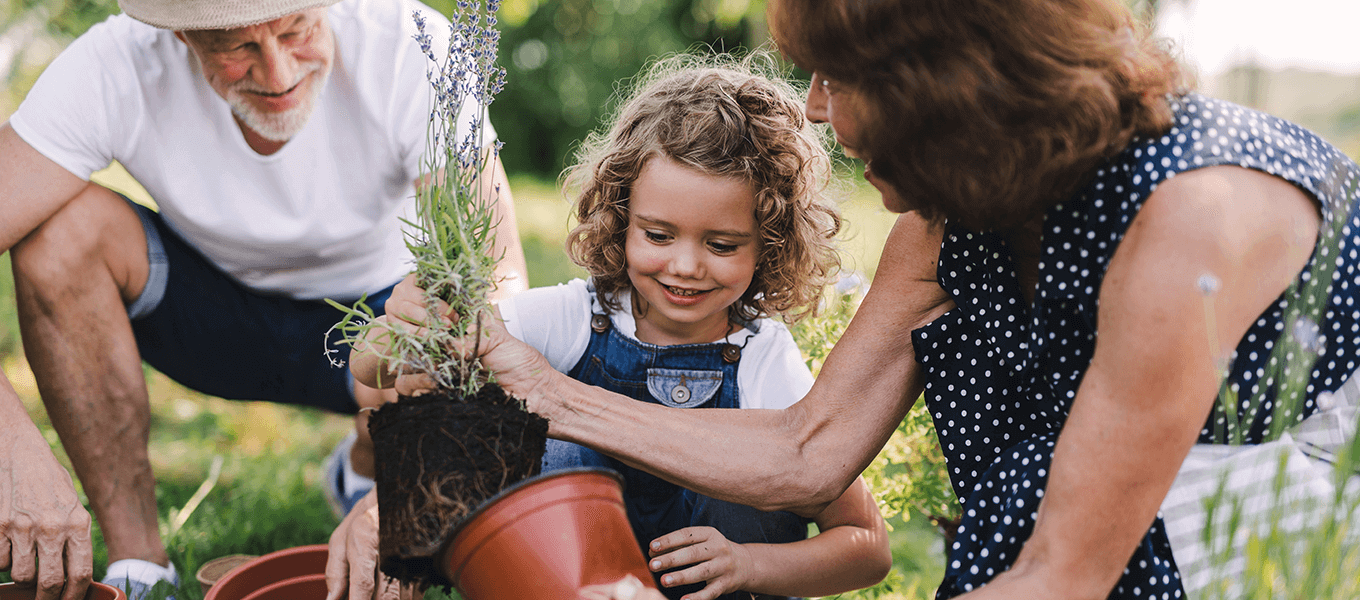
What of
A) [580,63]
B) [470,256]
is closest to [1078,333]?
[470,256]

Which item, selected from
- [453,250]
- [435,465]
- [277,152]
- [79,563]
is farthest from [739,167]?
[79,563]

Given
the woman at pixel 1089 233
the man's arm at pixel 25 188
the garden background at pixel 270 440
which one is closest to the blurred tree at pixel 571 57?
the garden background at pixel 270 440

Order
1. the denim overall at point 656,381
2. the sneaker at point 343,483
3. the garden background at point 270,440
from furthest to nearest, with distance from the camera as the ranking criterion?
the sneaker at point 343,483 → the garden background at point 270,440 → the denim overall at point 656,381

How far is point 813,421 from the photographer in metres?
1.91

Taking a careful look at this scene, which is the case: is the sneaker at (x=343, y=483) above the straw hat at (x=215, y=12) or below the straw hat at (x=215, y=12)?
below

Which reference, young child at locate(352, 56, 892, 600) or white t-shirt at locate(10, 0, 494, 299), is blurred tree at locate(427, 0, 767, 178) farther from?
young child at locate(352, 56, 892, 600)

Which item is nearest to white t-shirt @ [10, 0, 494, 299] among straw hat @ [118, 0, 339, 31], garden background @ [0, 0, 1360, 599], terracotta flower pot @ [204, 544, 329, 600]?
straw hat @ [118, 0, 339, 31]

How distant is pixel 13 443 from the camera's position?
197 centimetres

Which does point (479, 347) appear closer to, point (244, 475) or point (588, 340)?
point (588, 340)

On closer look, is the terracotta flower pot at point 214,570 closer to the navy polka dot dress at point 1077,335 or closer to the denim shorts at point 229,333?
the denim shorts at point 229,333

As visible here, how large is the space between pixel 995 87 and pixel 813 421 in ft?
2.62

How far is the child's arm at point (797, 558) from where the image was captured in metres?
1.85

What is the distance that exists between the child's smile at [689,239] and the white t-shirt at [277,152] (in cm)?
67

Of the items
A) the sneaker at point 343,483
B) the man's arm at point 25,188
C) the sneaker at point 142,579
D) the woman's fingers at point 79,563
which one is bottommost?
the sneaker at point 343,483
